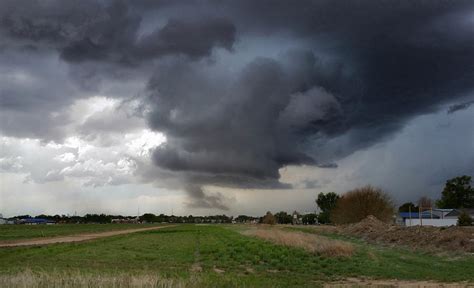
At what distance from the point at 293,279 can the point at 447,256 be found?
2043 centimetres

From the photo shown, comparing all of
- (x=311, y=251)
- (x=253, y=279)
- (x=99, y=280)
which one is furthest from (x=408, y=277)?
(x=99, y=280)

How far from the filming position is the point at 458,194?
14338cm

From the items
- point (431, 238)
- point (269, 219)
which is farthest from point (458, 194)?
point (431, 238)

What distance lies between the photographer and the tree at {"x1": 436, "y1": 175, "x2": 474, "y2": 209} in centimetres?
14075

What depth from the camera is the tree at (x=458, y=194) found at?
141 meters

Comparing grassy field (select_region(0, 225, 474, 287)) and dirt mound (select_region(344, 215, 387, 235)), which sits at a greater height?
dirt mound (select_region(344, 215, 387, 235))

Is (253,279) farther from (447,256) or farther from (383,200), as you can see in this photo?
(383,200)

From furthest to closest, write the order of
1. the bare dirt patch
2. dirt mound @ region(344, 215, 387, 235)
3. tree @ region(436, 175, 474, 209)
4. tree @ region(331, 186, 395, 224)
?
tree @ region(436, 175, 474, 209) < tree @ region(331, 186, 395, 224) < dirt mound @ region(344, 215, 387, 235) < the bare dirt patch

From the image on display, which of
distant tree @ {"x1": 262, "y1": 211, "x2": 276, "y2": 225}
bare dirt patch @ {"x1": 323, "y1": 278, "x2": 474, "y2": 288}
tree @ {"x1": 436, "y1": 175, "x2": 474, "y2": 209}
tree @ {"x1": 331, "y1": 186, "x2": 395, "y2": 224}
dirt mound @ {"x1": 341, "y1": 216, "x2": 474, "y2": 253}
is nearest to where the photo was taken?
bare dirt patch @ {"x1": 323, "y1": 278, "x2": 474, "y2": 288}

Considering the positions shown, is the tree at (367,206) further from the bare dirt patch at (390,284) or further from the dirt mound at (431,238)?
the bare dirt patch at (390,284)

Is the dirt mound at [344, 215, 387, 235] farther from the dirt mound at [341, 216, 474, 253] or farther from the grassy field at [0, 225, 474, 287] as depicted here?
the grassy field at [0, 225, 474, 287]

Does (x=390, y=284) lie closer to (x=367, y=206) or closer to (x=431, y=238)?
(x=431, y=238)

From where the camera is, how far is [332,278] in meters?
25.3

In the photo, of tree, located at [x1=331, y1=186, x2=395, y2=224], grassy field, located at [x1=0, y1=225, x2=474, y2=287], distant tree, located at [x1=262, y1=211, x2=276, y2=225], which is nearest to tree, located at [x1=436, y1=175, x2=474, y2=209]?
tree, located at [x1=331, y1=186, x2=395, y2=224]
